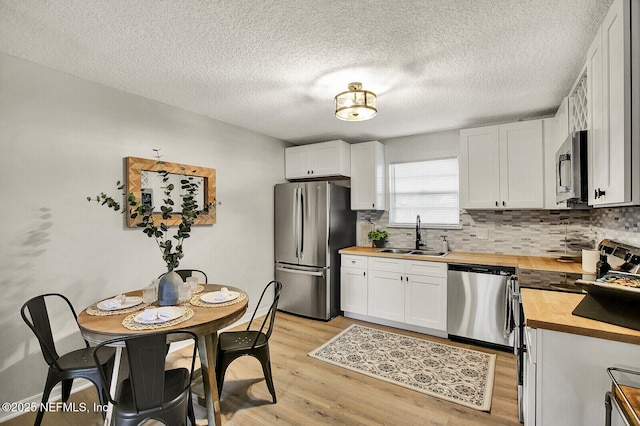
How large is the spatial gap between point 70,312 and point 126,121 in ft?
5.41

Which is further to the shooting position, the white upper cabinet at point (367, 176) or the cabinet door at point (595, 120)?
the white upper cabinet at point (367, 176)

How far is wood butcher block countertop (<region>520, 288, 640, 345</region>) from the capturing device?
51.3 inches

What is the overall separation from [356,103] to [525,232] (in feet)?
8.33

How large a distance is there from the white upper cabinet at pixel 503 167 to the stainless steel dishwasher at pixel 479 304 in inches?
30.5

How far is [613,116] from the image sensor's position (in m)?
1.42

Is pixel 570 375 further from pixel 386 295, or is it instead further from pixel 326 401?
pixel 386 295

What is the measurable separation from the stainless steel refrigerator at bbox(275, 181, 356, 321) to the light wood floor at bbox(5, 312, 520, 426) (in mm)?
1152

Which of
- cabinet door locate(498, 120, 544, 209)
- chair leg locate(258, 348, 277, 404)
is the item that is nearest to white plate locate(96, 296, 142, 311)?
chair leg locate(258, 348, 277, 404)

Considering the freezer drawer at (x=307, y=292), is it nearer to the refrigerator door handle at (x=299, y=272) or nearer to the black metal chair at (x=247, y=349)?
the refrigerator door handle at (x=299, y=272)

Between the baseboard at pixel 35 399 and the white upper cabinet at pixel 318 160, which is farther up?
the white upper cabinet at pixel 318 160

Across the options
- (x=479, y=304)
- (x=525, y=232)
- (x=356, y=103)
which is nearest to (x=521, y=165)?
(x=525, y=232)

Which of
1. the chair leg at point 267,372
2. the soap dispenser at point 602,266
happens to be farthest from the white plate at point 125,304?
the soap dispenser at point 602,266

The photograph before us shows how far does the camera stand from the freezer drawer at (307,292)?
402 centimetres

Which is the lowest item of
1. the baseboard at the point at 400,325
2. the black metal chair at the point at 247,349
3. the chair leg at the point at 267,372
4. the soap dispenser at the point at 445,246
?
the baseboard at the point at 400,325
